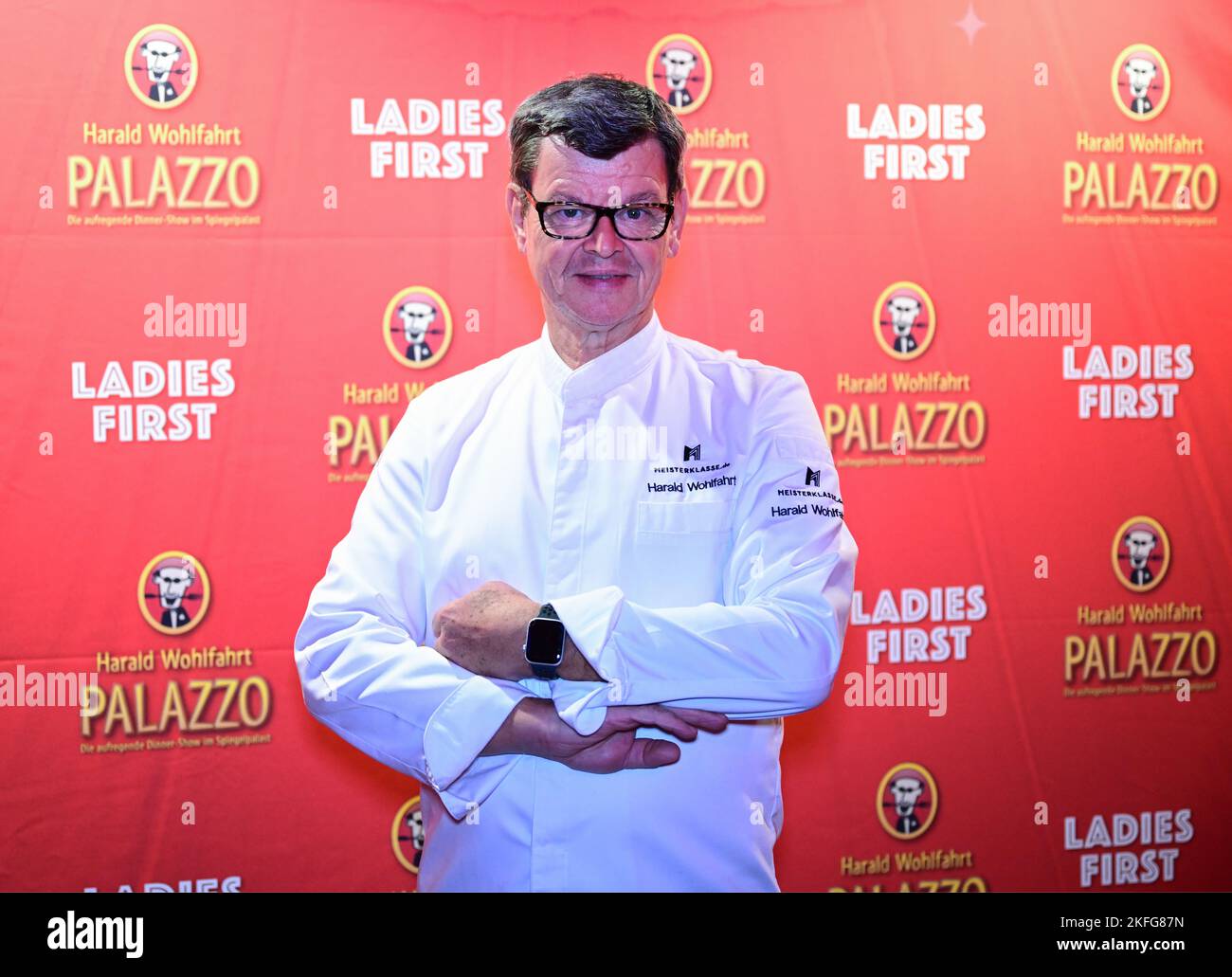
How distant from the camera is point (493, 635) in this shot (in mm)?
1507

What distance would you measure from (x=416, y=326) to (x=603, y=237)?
1154 millimetres

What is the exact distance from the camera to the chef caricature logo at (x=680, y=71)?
271 cm

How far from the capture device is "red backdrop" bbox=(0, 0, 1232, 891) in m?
2.60

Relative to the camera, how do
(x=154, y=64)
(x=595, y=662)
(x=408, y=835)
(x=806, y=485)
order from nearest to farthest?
(x=595, y=662)
(x=806, y=485)
(x=154, y=64)
(x=408, y=835)

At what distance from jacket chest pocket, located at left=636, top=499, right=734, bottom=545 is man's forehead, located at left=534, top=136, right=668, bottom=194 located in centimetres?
49

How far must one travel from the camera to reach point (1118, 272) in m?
2.85

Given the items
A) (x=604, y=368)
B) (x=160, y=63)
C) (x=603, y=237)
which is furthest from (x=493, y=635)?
(x=160, y=63)

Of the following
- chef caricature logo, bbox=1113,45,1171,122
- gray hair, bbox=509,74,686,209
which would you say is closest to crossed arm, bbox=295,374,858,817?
gray hair, bbox=509,74,686,209

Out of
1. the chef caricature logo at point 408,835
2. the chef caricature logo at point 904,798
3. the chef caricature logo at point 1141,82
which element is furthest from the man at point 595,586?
the chef caricature logo at point 1141,82

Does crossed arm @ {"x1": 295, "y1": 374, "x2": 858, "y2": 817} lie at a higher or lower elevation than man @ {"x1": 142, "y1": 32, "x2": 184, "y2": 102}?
lower

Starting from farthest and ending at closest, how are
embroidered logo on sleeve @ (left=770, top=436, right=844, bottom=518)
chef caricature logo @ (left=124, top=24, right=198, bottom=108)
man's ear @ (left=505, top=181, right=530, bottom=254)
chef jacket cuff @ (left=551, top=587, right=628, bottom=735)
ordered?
chef caricature logo @ (left=124, top=24, right=198, bottom=108), man's ear @ (left=505, top=181, right=530, bottom=254), embroidered logo on sleeve @ (left=770, top=436, right=844, bottom=518), chef jacket cuff @ (left=551, top=587, right=628, bottom=735)

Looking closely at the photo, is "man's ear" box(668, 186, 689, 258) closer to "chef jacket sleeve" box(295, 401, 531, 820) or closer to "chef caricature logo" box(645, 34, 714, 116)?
"chef jacket sleeve" box(295, 401, 531, 820)

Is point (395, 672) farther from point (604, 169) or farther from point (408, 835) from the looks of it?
point (408, 835)

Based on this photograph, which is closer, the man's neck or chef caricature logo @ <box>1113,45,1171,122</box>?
the man's neck
